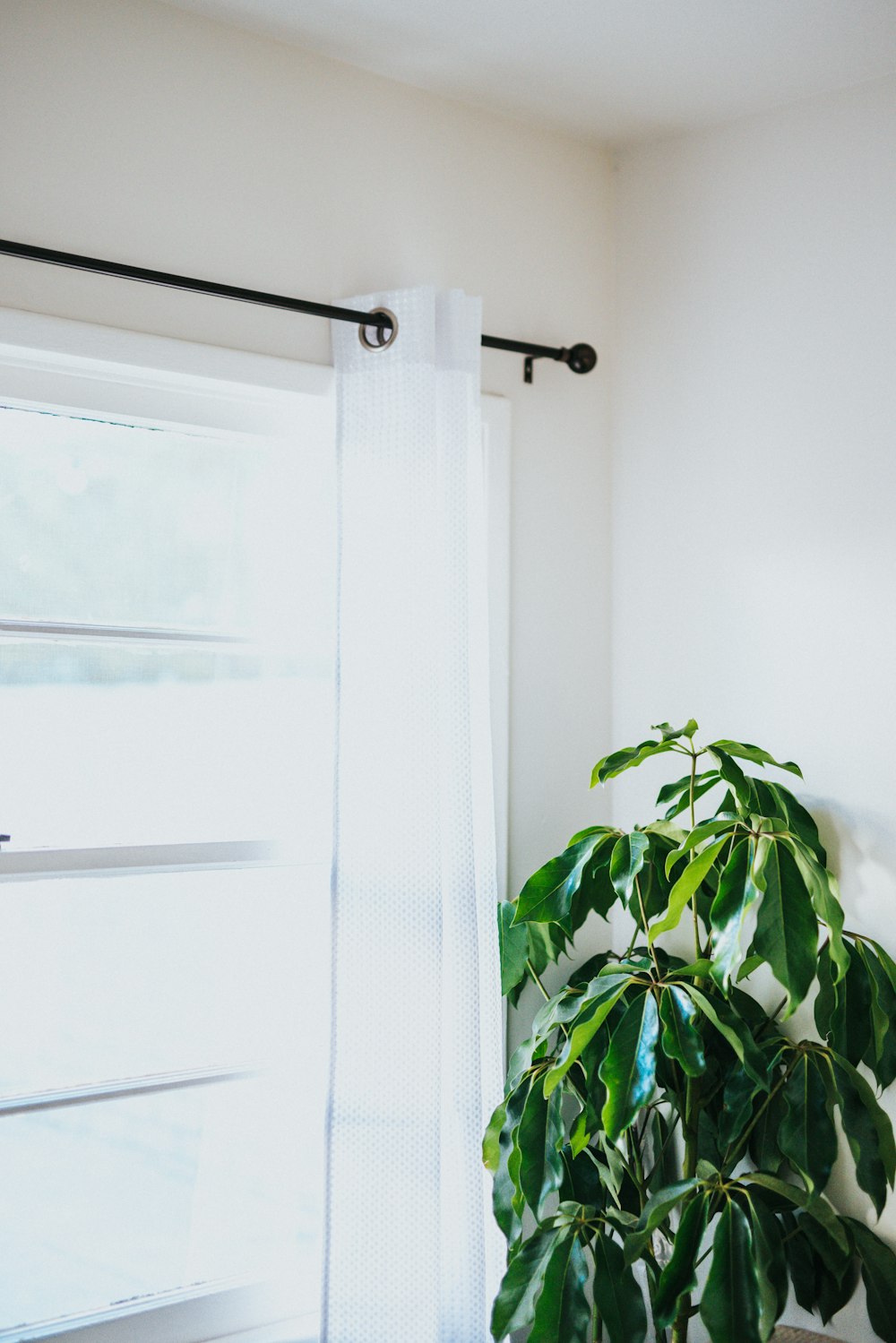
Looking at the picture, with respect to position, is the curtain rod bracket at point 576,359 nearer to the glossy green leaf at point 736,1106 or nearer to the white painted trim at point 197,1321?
the glossy green leaf at point 736,1106

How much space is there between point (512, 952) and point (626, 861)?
1.07 feet

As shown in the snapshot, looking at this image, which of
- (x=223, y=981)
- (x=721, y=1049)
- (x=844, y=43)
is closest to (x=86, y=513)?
(x=223, y=981)

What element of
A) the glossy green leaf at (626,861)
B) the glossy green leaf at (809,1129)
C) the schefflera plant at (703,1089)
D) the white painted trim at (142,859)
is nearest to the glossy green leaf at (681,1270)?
the schefflera plant at (703,1089)

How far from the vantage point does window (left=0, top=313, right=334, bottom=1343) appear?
1.60 m

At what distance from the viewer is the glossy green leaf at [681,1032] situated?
135cm

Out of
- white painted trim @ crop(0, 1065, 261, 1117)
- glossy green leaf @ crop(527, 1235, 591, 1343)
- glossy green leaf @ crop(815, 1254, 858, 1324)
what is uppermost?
white painted trim @ crop(0, 1065, 261, 1117)

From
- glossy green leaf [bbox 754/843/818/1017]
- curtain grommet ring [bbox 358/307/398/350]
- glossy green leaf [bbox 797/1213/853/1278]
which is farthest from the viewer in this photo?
curtain grommet ring [bbox 358/307/398/350]

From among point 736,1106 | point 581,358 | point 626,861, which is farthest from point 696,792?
point 581,358

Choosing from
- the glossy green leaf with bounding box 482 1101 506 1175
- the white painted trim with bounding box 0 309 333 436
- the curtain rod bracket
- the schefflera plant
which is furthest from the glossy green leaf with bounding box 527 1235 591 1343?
the curtain rod bracket

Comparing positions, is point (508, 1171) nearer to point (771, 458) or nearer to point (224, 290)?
point (771, 458)

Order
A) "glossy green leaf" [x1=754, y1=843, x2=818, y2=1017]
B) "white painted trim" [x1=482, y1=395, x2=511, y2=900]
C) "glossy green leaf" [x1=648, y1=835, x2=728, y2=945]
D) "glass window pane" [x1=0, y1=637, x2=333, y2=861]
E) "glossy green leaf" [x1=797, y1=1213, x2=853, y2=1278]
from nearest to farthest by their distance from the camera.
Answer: "glossy green leaf" [x1=754, y1=843, x2=818, y2=1017], "glossy green leaf" [x1=648, y1=835, x2=728, y2=945], "glossy green leaf" [x1=797, y1=1213, x2=853, y2=1278], "glass window pane" [x1=0, y1=637, x2=333, y2=861], "white painted trim" [x1=482, y1=395, x2=511, y2=900]

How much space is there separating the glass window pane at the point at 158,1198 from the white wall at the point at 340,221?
24.5 inches

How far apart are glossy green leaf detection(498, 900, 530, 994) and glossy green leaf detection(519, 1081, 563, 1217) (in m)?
0.24

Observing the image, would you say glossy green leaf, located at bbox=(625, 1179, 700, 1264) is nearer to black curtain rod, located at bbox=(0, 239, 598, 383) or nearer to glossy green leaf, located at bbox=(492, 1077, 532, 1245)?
glossy green leaf, located at bbox=(492, 1077, 532, 1245)
